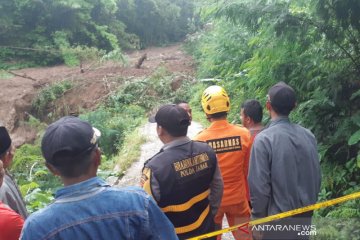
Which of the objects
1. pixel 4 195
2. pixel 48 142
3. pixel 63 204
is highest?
pixel 48 142

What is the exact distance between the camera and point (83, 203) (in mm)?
1743

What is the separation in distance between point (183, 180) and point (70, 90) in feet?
53.2

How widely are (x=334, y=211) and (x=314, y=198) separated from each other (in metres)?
1.80

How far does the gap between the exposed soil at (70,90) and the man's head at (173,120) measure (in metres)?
13.4

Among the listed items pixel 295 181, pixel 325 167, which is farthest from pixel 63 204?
pixel 325 167

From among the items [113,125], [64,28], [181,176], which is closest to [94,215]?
[181,176]

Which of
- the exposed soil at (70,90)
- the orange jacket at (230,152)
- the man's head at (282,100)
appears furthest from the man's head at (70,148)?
the exposed soil at (70,90)

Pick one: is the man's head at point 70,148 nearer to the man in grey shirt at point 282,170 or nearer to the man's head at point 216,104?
the man in grey shirt at point 282,170

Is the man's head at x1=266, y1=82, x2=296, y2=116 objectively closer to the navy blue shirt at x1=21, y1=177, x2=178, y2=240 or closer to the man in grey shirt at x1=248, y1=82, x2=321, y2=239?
the man in grey shirt at x1=248, y1=82, x2=321, y2=239

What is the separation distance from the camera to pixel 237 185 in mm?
3699

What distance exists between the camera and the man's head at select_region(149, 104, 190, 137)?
2957 mm

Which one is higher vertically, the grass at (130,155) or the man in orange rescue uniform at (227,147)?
the man in orange rescue uniform at (227,147)

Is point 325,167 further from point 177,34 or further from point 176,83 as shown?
point 177,34

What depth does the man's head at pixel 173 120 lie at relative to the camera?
296 centimetres
